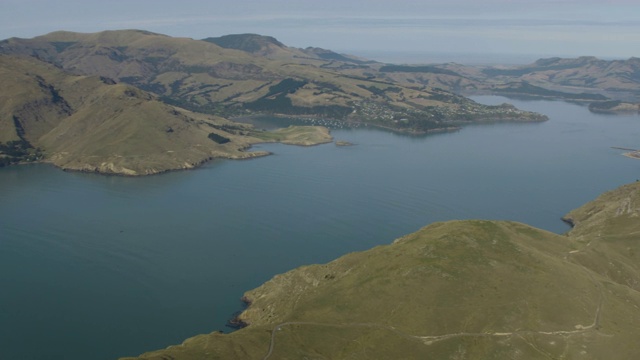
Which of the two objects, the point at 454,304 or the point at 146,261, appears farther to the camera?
the point at 146,261

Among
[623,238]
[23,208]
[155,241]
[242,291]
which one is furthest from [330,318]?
[23,208]

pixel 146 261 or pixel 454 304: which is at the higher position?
pixel 454 304

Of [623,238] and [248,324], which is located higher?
[623,238]

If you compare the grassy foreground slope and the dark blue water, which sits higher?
the grassy foreground slope

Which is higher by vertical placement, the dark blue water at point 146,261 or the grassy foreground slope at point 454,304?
the grassy foreground slope at point 454,304

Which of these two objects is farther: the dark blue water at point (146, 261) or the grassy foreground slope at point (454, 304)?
the dark blue water at point (146, 261)

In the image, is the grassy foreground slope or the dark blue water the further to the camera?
the dark blue water

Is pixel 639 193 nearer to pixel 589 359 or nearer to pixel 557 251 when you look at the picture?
pixel 557 251

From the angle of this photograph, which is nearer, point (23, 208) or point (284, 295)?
point (284, 295)
